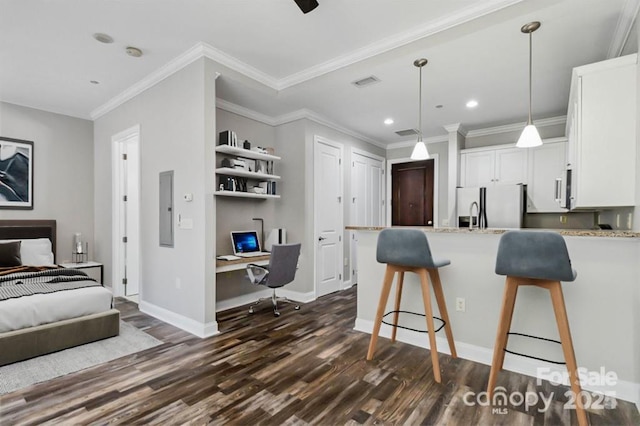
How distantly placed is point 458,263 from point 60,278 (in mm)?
3833

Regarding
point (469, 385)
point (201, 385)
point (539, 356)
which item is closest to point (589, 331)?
point (539, 356)

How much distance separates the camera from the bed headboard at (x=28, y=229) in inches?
169

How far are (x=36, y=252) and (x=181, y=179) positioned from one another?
8.12 feet

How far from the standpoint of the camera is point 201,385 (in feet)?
7.48

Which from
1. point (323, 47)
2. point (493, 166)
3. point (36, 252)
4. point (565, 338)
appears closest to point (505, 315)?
point (565, 338)

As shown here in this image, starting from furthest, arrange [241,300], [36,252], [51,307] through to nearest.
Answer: [241,300] → [36,252] → [51,307]

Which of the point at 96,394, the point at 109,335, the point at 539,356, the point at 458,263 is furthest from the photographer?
the point at 109,335

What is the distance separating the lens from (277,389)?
7.31ft

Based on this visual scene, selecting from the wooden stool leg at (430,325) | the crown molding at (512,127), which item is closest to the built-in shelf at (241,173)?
the wooden stool leg at (430,325)

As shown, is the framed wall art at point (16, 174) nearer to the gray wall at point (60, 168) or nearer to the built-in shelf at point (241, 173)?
the gray wall at point (60, 168)

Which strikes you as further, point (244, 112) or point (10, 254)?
point (244, 112)

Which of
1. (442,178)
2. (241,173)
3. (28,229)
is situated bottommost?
(28,229)

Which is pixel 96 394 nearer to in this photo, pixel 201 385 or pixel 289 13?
pixel 201 385

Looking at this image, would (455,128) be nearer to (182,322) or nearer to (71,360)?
(182,322)
